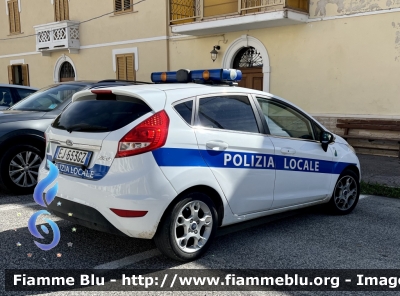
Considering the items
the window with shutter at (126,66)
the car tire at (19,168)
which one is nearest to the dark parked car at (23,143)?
the car tire at (19,168)

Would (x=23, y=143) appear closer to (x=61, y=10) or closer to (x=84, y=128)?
(x=84, y=128)

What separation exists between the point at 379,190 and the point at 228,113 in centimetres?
405

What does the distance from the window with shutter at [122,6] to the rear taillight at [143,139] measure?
1421cm

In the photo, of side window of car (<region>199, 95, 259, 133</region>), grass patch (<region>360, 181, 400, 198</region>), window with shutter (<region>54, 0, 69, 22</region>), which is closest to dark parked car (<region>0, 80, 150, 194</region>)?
side window of car (<region>199, 95, 259, 133</region>)

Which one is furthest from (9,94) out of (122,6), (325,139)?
(122,6)

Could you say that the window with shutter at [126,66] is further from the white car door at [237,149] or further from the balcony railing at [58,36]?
the white car door at [237,149]

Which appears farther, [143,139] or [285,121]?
[285,121]

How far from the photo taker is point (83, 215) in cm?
352

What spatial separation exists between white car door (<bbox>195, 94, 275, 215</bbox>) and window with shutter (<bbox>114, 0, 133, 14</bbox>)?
13564 millimetres

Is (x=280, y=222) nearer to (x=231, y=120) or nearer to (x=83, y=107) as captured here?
(x=231, y=120)

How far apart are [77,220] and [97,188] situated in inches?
16.6

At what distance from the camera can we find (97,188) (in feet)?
11.2

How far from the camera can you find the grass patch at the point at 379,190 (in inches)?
264

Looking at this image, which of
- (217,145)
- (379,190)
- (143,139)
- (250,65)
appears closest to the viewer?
(143,139)
